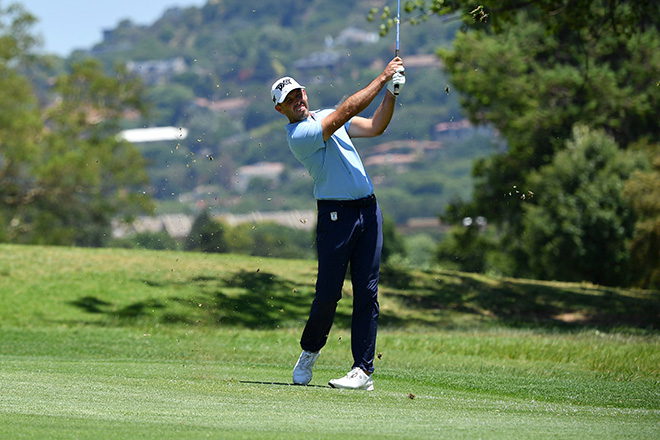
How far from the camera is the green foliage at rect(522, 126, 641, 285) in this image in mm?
36219

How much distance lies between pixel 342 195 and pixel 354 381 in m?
1.42

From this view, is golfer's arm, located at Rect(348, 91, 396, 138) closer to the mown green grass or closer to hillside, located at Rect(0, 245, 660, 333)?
the mown green grass

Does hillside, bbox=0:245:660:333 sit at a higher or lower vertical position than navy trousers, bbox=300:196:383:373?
lower

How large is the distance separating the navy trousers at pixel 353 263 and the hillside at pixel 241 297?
7088 mm

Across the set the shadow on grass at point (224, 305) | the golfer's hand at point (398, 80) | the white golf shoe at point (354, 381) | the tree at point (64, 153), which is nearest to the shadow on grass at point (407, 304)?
the shadow on grass at point (224, 305)

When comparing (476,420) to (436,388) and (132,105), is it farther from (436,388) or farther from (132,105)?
(132,105)

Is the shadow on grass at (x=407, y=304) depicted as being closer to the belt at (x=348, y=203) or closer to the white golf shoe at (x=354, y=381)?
the white golf shoe at (x=354, y=381)

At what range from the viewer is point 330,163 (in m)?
7.95

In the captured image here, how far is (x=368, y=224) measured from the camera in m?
8.02

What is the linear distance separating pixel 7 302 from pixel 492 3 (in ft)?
30.9

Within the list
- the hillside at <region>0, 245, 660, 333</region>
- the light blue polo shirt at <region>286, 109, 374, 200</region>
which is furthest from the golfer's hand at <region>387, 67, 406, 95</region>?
the hillside at <region>0, 245, 660, 333</region>

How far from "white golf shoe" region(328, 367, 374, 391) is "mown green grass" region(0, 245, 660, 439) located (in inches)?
7.2

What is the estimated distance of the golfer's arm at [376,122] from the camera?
805 centimetres

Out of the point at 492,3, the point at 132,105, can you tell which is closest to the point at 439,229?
the point at 132,105
